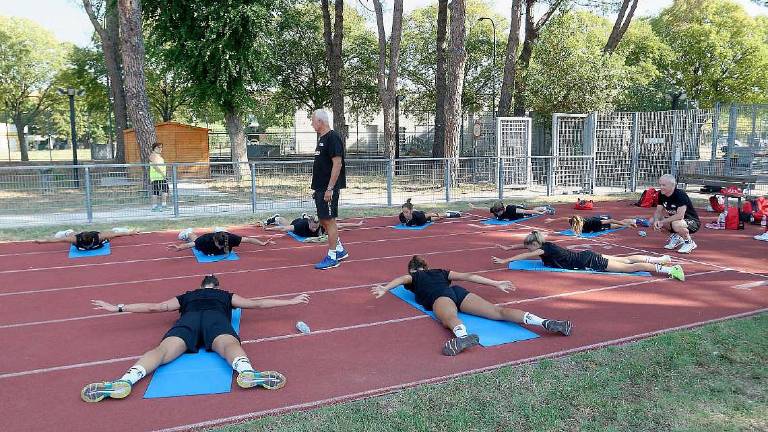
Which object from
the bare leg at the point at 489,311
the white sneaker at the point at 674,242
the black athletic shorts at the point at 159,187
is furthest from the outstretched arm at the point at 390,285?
the black athletic shorts at the point at 159,187

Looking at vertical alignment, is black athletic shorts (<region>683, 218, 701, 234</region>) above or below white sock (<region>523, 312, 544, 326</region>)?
above

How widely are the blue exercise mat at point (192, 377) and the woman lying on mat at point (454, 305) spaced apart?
75.4 inches

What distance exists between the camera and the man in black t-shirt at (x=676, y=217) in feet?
31.5

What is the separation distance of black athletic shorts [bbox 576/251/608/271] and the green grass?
9.81ft

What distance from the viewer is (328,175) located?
8.52 m

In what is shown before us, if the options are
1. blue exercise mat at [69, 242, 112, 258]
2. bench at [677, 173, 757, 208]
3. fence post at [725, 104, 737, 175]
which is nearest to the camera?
blue exercise mat at [69, 242, 112, 258]

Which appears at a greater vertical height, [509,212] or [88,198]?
[88,198]

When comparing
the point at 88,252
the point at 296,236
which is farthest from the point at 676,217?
the point at 88,252

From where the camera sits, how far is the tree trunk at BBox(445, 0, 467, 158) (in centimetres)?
1861

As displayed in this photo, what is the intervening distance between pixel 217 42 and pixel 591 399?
2004 centimetres

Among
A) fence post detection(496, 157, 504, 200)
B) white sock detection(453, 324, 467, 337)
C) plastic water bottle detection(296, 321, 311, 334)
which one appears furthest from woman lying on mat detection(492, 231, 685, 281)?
fence post detection(496, 157, 504, 200)

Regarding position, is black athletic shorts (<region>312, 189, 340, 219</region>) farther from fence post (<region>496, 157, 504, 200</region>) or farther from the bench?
the bench

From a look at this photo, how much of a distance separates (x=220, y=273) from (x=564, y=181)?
14.0 metres

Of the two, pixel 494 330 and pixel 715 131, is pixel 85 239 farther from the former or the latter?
pixel 715 131
